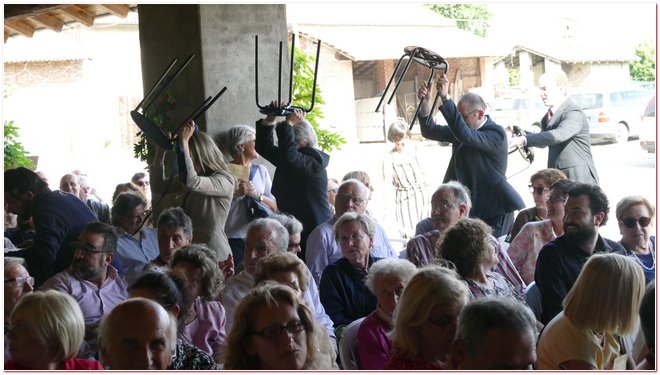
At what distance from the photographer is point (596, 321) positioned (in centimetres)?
330

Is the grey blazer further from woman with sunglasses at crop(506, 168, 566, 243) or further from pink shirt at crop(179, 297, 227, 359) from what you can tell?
pink shirt at crop(179, 297, 227, 359)

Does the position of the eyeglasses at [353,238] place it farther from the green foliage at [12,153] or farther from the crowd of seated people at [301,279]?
the green foliage at [12,153]

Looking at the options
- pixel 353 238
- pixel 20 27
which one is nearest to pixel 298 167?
pixel 353 238

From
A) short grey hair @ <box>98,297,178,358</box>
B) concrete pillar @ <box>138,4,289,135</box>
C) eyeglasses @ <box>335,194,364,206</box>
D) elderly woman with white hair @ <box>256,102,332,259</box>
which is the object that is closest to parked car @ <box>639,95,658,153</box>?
concrete pillar @ <box>138,4,289,135</box>

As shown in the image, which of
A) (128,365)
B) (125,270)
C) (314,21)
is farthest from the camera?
(314,21)

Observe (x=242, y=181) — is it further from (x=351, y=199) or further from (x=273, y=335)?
(x=273, y=335)

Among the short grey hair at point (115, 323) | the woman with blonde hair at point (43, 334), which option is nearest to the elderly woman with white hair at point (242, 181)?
the woman with blonde hair at point (43, 334)

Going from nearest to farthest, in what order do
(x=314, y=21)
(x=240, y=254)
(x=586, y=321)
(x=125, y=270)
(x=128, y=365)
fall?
1. (x=128, y=365)
2. (x=586, y=321)
3. (x=125, y=270)
4. (x=240, y=254)
5. (x=314, y=21)

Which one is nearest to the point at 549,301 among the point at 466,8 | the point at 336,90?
the point at 336,90

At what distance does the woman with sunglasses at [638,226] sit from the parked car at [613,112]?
14063 millimetres

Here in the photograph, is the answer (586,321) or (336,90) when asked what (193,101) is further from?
(336,90)

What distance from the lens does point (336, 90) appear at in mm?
22844

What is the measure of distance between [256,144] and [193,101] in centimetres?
67

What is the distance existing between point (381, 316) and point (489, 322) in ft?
4.13
